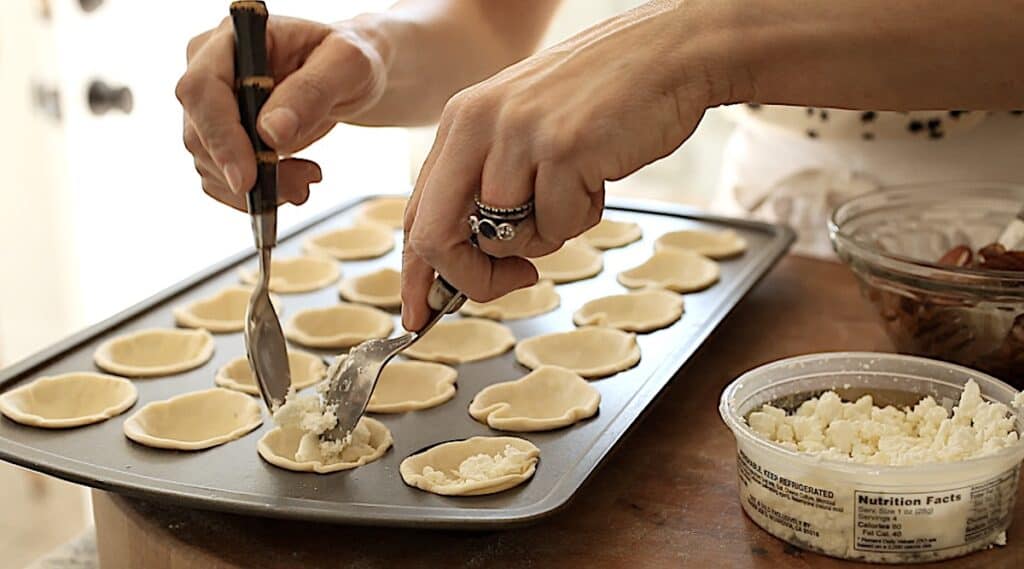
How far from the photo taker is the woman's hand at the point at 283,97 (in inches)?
49.9

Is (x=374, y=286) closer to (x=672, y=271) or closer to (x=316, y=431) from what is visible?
(x=672, y=271)

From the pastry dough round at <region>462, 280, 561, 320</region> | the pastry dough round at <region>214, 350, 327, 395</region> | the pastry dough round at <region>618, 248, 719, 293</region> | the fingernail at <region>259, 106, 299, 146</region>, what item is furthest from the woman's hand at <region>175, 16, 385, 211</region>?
the pastry dough round at <region>618, 248, 719, 293</region>

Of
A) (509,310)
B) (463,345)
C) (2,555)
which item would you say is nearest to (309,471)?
(463,345)

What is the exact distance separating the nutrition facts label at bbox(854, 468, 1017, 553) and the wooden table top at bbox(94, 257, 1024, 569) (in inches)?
1.2

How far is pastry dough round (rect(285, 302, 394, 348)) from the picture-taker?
5.35 ft

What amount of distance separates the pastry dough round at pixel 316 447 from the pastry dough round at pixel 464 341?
227 millimetres

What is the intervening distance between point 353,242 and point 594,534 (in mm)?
995

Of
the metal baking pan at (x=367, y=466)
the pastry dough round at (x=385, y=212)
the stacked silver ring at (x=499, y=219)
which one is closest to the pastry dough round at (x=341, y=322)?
the metal baking pan at (x=367, y=466)

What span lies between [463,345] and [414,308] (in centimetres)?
43

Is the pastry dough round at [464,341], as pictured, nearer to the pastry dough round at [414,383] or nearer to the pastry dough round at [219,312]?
the pastry dough round at [414,383]

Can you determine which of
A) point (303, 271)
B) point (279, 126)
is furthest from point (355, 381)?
point (303, 271)

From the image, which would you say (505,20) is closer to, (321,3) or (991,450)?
(991,450)

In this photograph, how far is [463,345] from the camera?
158cm

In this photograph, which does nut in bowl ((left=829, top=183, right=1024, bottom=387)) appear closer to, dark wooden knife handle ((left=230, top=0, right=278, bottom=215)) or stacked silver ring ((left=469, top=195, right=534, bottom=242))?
stacked silver ring ((left=469, top=195, right=534, bottom=242))
